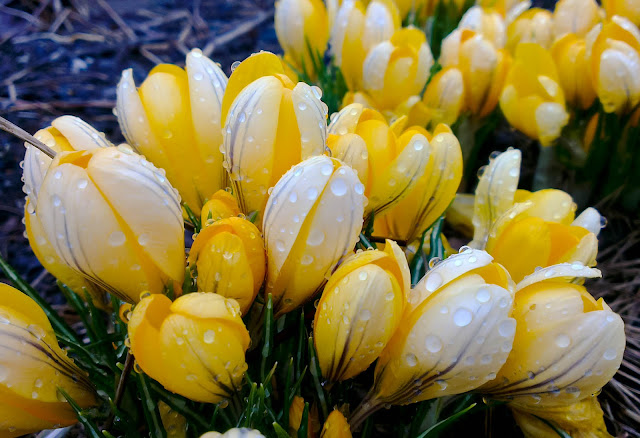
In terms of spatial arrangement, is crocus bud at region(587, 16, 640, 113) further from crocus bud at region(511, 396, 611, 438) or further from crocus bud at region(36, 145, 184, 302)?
crocus bud at region(36, 145, 184, 302)

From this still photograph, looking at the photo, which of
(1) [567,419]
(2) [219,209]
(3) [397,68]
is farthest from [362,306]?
(3) [397,68]

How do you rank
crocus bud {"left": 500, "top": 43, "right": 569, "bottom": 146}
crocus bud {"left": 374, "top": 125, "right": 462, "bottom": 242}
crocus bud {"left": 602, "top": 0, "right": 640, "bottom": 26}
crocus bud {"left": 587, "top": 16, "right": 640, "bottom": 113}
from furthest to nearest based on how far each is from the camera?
crocus bud {"left": 602, "top": 0, "right": 640, "bottom": 26} < crocus bud {"left": 500, "top": 43, "right": 569, "bottom": 146} < crocus bud {"left": 587, "top": 16, "right": 640, "bottom": 113} < crocus bud {"left": 374, "top": 125, "right": 462, "bottom": 242}

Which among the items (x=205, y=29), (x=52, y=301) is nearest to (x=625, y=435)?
(x=52, y=301)

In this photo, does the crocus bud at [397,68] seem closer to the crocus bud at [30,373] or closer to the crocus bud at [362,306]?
the crocus bud at [362,306]

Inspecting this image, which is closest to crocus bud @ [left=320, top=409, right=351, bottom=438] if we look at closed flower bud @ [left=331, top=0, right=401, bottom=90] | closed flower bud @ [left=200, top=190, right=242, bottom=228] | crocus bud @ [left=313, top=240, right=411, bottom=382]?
crocus bud @ [left=313, top=240, right=411, bottom=382]

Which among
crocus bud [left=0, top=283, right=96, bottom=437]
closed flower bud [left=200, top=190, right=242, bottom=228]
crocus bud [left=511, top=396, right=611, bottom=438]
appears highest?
closed flower bud [left=200, top=190, right=242, bottom=228]

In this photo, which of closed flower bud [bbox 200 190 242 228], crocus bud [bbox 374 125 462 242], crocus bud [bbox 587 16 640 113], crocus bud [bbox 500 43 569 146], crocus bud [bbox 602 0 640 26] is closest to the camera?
closed flower bud [bbox 200 190 242 228]

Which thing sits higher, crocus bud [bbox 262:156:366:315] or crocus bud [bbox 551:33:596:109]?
crocus bud [bbox 262:156:366:315]
